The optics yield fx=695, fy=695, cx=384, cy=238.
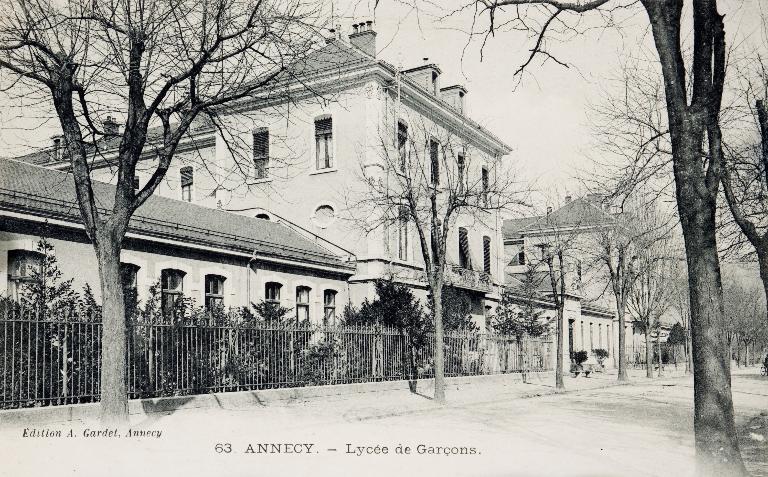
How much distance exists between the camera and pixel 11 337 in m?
10.6

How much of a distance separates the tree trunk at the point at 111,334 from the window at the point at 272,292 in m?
11.3

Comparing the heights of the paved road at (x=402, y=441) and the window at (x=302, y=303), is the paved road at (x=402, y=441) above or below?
below

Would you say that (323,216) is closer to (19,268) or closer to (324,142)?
(324,142)

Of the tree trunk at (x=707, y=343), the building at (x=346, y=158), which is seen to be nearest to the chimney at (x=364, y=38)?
the building at (x=346, y=158)

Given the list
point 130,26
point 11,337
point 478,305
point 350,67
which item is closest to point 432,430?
point 11,337

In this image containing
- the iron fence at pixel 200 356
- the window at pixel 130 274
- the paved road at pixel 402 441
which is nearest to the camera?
the paved road at pixel 402 441

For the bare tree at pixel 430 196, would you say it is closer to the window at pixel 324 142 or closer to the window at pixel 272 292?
the window at pixel 324 142

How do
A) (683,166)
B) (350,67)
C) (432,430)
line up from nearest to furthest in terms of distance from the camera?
(683,166), (432,430), (350,67)

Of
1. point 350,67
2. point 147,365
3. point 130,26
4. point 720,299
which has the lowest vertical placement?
point 147,365

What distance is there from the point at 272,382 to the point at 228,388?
124 centimetres

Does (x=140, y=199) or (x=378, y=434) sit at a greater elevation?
(x=140, y=199)

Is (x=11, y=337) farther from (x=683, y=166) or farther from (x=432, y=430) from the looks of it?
(x=683, y=166)

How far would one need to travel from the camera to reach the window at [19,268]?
1384 cm

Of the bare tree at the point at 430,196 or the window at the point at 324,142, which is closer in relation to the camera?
the bare tree at the point at 430,196
